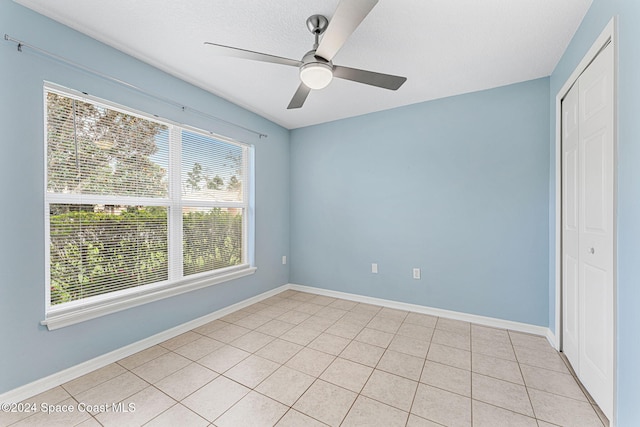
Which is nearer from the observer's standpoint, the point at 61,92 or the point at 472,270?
the point at 61,92

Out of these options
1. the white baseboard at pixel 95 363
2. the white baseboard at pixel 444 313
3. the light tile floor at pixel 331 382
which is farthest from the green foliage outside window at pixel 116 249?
the white baseboard at pixel 444 313

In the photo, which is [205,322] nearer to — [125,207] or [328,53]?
[125,207]

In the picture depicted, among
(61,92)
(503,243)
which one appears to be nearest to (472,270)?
(503,243)

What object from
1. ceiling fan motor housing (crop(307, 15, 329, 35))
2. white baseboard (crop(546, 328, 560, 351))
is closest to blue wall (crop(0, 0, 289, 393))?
ceiling fan motor housing (crop(307, 15, 329, 35))

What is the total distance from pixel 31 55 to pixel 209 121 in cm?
133

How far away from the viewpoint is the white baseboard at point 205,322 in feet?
5.48

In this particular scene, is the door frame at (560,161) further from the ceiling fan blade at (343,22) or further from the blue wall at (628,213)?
the ceiling fan blade at (343,22)

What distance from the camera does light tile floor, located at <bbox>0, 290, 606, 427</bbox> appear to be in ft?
4.92

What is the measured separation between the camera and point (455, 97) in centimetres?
286

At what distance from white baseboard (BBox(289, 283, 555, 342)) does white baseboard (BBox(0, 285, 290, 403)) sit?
146 centimetres

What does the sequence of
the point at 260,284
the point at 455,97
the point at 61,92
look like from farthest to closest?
the point at 260,284 → the point at 455,97 → the point at 61,92

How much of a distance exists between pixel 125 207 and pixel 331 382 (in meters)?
2.18

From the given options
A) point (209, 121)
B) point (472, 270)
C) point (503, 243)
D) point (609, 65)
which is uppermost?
point (209, 121)

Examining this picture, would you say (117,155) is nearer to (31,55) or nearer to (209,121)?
(31,55)
